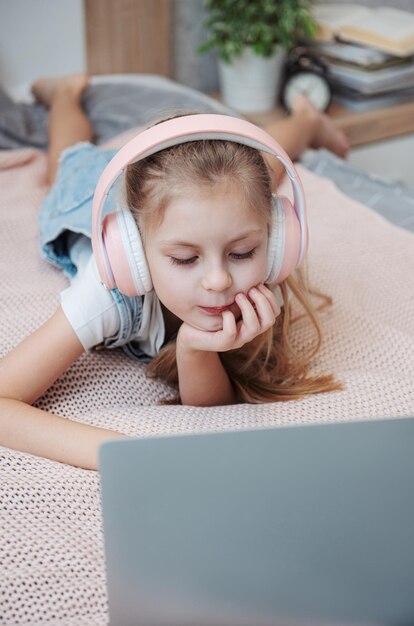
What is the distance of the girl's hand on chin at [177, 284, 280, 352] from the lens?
88 cm

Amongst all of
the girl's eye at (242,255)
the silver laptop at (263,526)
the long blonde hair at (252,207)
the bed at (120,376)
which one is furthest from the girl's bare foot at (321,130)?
the silver laptop at (263,526)

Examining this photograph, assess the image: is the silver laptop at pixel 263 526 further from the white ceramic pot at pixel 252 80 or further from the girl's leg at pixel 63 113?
the white ceramic pot at pixel 252 80

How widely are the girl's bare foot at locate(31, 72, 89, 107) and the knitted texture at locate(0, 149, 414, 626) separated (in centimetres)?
26

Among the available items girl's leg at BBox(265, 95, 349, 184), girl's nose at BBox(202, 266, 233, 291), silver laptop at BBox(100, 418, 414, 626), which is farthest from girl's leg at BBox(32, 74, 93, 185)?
silver laptop at BBox(100, 418, 414, 626)

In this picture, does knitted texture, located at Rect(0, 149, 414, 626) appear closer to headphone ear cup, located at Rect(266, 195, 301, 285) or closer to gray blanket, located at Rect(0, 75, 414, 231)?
gray blanket, located at Rect(0, 75, 414, 231)

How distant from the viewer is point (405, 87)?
7.25ft

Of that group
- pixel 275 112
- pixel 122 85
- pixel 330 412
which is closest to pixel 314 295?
pixel 330 412

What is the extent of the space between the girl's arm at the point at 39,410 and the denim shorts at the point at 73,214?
0.38 ft

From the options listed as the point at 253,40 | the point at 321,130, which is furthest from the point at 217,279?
the point at 253,40

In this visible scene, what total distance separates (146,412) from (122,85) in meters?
1.14

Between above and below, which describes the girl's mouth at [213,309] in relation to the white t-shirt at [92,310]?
above

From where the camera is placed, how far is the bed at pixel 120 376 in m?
0.77

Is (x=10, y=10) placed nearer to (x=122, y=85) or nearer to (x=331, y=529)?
(x=122, y=85)

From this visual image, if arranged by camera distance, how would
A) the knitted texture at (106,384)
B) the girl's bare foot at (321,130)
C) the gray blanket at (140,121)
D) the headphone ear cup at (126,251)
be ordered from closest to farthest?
the knitted texture at (106,384) < the headphone ear cup at (126,251) < the gray blanket at (140,121) < the girl's bare foot at (321,130)
